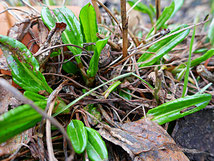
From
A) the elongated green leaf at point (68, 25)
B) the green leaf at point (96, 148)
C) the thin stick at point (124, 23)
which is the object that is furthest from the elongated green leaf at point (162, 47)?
the green leaf at point (96, 148)

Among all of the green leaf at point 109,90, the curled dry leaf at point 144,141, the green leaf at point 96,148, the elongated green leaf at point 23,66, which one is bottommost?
the curled dry leaf at point 144,141

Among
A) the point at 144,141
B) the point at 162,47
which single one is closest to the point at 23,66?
the point at 144,141

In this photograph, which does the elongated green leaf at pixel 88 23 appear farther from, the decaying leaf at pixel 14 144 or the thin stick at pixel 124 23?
the decaying leaf at pixel 14 144

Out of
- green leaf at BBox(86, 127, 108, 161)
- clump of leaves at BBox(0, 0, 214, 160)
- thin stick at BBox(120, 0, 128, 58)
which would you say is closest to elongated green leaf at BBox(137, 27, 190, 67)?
clump of leaves at BBox(0, 0, 214, 160)

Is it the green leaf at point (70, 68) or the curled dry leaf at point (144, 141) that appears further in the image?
the green leaf at point (70, 68)

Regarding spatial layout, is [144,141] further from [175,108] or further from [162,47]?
[162,47]

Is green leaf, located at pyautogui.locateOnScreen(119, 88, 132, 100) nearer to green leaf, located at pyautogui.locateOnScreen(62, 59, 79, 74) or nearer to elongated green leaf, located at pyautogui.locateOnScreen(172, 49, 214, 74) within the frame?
green leaf, located at pyautogui.locateOnScreen(62, 59, 79, 74)
